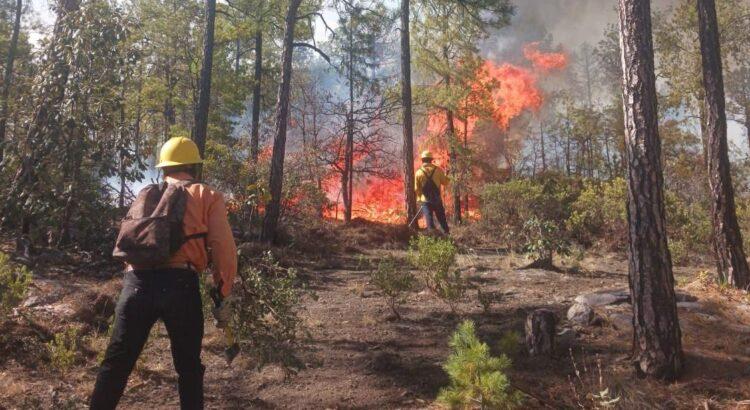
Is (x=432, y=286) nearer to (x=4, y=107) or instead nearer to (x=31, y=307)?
(x=31, y=307)

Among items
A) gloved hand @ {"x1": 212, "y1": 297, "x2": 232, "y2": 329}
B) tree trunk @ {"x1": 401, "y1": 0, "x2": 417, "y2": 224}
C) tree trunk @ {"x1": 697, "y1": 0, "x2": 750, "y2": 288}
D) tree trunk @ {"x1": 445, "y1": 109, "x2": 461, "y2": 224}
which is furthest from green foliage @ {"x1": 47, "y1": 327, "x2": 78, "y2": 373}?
tree trunk @ {"x1": 445, "y1": 109, "x2": 461, "y2": 224}

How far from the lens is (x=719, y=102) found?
659cm

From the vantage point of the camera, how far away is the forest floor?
3842 mm

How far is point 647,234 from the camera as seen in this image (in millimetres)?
3965

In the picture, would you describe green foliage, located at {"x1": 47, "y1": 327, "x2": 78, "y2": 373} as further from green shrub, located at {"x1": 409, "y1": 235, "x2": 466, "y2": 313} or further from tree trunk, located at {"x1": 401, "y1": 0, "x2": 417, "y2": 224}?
tree trunk, located at {"x1": 401, "y1": 0, "x2": 417, "y2": 224}

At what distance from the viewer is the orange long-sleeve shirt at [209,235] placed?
10.2 feet

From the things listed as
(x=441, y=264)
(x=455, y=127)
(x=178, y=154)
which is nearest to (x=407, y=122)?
(x=455, y=127)

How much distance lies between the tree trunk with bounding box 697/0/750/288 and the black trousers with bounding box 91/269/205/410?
6.29 meters

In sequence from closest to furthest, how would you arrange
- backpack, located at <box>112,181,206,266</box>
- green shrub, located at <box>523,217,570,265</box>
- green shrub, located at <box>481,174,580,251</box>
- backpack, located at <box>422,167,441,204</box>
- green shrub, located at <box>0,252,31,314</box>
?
backpack, located at <box>112,181,206,266</box>
green shrub, located at <box>0,252,31,314</box>
green shrub, located at <box>523,217,570,265</box>
backpack, located at <box>422,167,441,204</box>
green shrub, located at <box>481,174,580,251</box>

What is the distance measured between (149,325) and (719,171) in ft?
22.1

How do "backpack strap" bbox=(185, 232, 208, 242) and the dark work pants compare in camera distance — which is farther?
the dark work pants

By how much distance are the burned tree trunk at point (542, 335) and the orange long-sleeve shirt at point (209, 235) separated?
285 cm

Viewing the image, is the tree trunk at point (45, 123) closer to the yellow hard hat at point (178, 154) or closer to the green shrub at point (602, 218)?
the yellow hard hat at point (178, 154)

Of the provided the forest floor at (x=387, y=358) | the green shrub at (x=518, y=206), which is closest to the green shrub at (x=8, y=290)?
the forest floor at (x=387, y=358)
